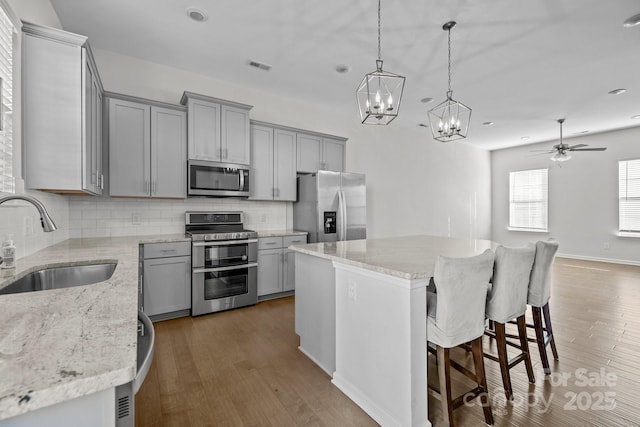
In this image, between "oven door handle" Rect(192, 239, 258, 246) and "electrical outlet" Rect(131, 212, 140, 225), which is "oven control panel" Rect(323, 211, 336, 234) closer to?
"oven door handle" Rect(192, 239, 258, 246)

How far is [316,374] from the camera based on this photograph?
7.29ft

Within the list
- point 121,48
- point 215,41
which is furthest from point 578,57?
point 121,48

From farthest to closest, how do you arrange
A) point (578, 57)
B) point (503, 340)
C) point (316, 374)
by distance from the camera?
point (578, 57) → point (316, 374) → point (503, 340)

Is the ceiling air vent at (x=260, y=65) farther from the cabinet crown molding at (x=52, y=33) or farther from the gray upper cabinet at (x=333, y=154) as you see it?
the cabinet crown molding at (x=52, y=33)

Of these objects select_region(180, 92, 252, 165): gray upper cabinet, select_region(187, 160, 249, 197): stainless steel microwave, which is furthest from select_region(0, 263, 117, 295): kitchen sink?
select_region(180, 92, 252, 165): gray upper cabinet

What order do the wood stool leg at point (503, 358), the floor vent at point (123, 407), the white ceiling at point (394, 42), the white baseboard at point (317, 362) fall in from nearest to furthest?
the floor vent at point (123, 407) → the wood stool leg at point (503, 358) → the white baseboard at point (317, 362) → the white ceiling at point (394, 42)

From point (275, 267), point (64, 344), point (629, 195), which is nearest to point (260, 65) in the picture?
point (275, 267)

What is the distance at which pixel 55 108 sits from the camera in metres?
2.04

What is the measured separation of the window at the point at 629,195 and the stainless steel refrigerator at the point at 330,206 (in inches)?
248

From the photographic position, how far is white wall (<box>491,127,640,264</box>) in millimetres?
6461

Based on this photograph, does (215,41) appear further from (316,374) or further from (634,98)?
(634,98)

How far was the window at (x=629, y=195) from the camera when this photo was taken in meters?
6.25

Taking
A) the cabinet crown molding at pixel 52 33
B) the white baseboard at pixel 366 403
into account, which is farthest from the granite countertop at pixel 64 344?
the cabinet crown molding at pixel 52 33

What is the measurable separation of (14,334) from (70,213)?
10.1 feet
